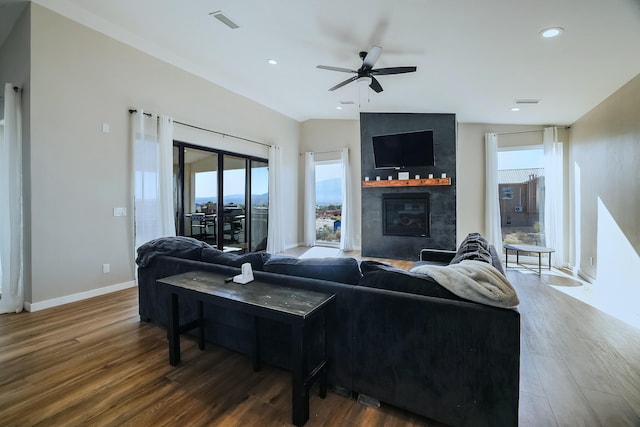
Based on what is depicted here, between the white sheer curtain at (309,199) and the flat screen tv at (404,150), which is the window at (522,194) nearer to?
the flat screen tv at (404,150)

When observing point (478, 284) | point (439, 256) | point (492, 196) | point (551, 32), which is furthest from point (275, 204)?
point (478, 284)

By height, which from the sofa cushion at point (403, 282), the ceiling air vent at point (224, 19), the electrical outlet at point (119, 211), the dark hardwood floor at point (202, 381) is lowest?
the dark hardwood floor at point (202, 381)

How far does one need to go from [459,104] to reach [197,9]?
13.6ft

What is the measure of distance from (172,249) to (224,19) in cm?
264

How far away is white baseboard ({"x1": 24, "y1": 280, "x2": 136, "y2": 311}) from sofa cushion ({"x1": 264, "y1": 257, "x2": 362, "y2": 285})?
2.91m

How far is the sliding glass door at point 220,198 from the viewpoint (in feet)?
15.7

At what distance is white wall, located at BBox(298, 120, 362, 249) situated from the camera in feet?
22.5

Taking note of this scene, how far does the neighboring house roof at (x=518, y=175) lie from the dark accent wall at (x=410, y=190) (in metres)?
1.11

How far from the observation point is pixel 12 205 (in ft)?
10.2

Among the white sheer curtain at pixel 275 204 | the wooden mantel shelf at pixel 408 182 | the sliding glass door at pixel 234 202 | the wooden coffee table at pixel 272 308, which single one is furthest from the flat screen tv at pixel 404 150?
the wooden coffee table at pixel 272 308

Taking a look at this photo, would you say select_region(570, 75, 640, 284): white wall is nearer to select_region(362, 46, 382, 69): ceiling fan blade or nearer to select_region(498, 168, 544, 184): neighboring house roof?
select_region(498, 168, 544, 184): neighboring house roof

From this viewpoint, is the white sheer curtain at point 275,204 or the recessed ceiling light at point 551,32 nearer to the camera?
the recessed ceiling light at point 551,32

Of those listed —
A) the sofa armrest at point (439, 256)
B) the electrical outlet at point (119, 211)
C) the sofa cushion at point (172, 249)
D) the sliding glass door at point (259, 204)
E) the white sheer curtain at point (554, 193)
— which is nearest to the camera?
the sofa cushion at point (172, 249)

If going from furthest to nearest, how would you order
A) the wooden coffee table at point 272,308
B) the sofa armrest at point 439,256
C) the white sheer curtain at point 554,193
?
the white sheer curtain at point 554,193 < the sofa armrest at point 439,256 < the wooden coffee table at point 272,308
